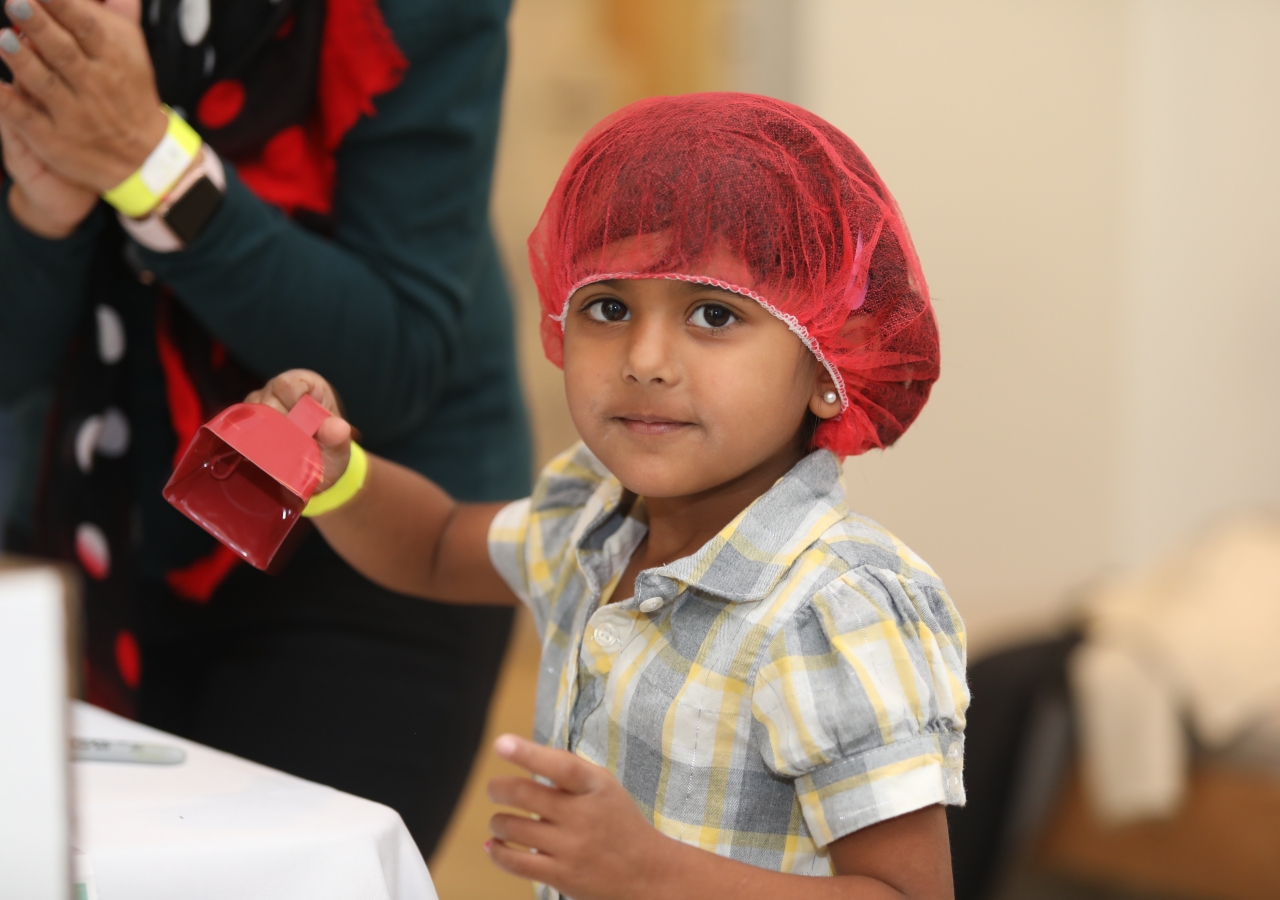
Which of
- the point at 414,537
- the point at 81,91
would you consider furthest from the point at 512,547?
the point at 81,91

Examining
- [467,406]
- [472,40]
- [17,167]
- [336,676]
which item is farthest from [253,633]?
[472,40]

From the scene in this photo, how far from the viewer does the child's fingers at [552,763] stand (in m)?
0.54

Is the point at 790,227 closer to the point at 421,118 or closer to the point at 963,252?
the point at 421,118

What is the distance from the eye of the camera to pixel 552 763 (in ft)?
1.82

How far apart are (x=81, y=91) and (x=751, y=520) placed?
504 millimetres

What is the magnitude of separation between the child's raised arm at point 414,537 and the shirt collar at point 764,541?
22 cm

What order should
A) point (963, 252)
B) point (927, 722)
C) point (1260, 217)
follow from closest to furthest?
1. point (927, 722)
2. point (963, 252)
3. point (1260, 217)

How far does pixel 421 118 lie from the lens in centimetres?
94

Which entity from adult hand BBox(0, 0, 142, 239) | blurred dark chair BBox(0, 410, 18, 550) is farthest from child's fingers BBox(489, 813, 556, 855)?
blurred dark chair BBox(0, 410, 18, 550)

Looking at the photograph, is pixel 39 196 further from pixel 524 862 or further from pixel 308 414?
pixel 524 862

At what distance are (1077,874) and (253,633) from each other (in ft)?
6.72

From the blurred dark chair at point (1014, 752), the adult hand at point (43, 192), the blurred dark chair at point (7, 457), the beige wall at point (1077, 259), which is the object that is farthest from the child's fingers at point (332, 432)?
the blurred dark chair at point (1014, 752)

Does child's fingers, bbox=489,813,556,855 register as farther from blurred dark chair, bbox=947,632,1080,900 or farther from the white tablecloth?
blurred dark chair, bbox=947,632,1080,900

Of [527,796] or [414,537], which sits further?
[414,537]
